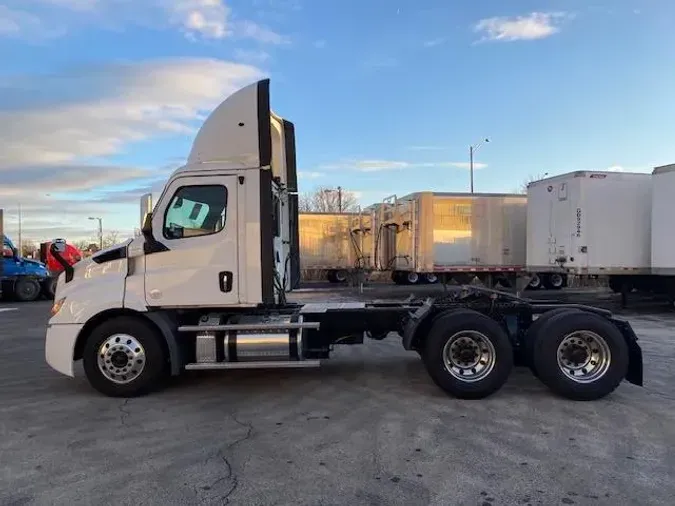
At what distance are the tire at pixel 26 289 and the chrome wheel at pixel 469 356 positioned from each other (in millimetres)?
21583

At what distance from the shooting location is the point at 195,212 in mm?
7086

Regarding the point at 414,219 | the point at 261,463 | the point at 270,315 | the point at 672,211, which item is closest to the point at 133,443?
the point at 261,463

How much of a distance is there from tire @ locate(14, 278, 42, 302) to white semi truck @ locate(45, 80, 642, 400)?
18630 millimetres

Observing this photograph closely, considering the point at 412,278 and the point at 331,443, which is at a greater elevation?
Result: the point at 412,278

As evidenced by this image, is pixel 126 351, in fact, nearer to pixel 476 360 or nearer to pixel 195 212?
pixel 195 212

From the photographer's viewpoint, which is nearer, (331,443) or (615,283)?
(331,443)

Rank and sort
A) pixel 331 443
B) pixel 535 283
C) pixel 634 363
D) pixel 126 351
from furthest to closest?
pixel 535 283
pixel 126 351
pixel 634 363
pixel 331 443

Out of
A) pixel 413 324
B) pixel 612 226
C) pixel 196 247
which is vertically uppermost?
pixel 612 226

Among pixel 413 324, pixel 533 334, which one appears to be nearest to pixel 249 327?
pixel 413 324

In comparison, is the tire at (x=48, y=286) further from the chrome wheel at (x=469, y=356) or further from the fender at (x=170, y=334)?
the chrome wheel at (x=469, y=356)

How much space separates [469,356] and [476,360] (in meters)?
0.09

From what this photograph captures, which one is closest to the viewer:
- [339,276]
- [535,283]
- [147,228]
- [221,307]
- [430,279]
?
[147,228]

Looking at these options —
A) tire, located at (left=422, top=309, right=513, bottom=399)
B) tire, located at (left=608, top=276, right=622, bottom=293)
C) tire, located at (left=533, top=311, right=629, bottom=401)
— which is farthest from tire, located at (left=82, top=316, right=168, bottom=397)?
tire, located at (left=608, top=276, right=622, bottom=293)

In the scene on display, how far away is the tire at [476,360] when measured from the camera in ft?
22.1
